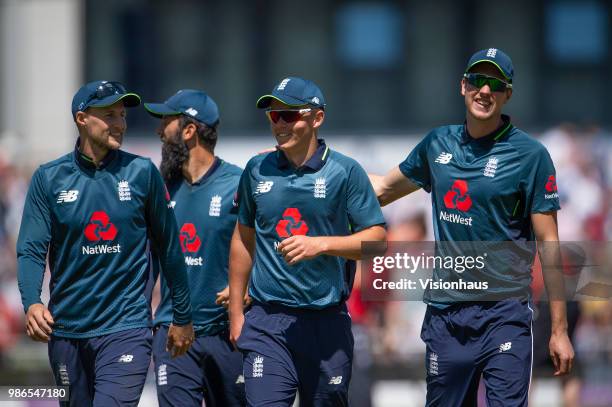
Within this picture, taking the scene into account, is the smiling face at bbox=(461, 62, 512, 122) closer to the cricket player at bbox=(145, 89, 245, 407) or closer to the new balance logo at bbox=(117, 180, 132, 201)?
the cricket player at bbox=(145, 89, 245, 407)

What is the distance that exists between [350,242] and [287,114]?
0.85 metres

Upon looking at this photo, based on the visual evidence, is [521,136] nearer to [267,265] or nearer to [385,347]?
[267,265]

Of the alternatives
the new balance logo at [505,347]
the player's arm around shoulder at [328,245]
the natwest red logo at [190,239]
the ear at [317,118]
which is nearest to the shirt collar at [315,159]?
the ear at [317,118]

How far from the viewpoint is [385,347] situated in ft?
40.2

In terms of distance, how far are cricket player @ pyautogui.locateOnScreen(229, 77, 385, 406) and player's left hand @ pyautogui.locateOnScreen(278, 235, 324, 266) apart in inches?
Result: 11.3

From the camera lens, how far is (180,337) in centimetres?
707

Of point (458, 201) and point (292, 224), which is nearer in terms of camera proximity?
point (458, 201)

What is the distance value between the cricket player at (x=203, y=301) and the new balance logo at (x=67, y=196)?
41.8 inches

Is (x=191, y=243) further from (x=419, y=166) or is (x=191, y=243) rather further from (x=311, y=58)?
(x=311, y=58)

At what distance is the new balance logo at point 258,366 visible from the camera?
7.01 m

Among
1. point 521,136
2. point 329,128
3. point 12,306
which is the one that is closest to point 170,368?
point 521,136

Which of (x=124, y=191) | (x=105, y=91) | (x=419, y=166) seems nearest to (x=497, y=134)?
(x=419, y=166)

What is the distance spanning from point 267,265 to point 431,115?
1208cm

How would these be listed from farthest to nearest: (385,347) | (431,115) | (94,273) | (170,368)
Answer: (431,115), (385,347), (170,368), (94,273)
